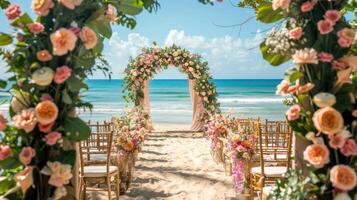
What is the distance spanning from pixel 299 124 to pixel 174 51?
10450 mm

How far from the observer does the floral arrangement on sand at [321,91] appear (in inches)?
90.5

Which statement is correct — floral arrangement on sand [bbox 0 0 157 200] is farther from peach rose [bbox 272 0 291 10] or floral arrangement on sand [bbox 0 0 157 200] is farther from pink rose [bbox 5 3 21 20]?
peach rose [bbox 272 0 291 10]

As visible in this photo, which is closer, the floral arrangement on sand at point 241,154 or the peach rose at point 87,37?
the peach rose at point 87,37

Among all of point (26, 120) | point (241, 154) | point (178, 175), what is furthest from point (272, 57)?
point (178, 175)

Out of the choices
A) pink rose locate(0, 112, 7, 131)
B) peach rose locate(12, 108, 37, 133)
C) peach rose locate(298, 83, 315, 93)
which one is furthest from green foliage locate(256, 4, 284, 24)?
pink rose locate(0, 112, 7, 131)

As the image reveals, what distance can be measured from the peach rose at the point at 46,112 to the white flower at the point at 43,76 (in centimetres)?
10

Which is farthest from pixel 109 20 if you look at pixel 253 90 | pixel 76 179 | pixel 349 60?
pixel 253 90

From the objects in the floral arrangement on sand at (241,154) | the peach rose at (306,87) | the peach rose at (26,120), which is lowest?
the floral arrangement on sand at (241,154)

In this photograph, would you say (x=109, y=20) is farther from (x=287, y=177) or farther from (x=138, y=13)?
(x=287, y=177)

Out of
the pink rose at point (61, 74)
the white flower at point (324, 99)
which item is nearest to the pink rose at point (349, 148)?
the white flower at point (324, 99)

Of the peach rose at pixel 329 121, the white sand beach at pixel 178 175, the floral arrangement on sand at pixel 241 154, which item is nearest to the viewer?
the peach rose at pixel 329 121

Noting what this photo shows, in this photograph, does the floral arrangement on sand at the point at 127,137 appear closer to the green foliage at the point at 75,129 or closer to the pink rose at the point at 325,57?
the green foliage at the point at 75,129

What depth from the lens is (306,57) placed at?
2334 millimetres

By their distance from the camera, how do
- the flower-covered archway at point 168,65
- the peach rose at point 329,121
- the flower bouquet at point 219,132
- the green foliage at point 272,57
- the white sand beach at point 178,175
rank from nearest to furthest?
the peach rose at point 329,121 < the green foliage at point 272,57 < the white sand beach at point 178,175 < the flower bouquet at point 219,132 < the flower-covered archway at point 168,65
